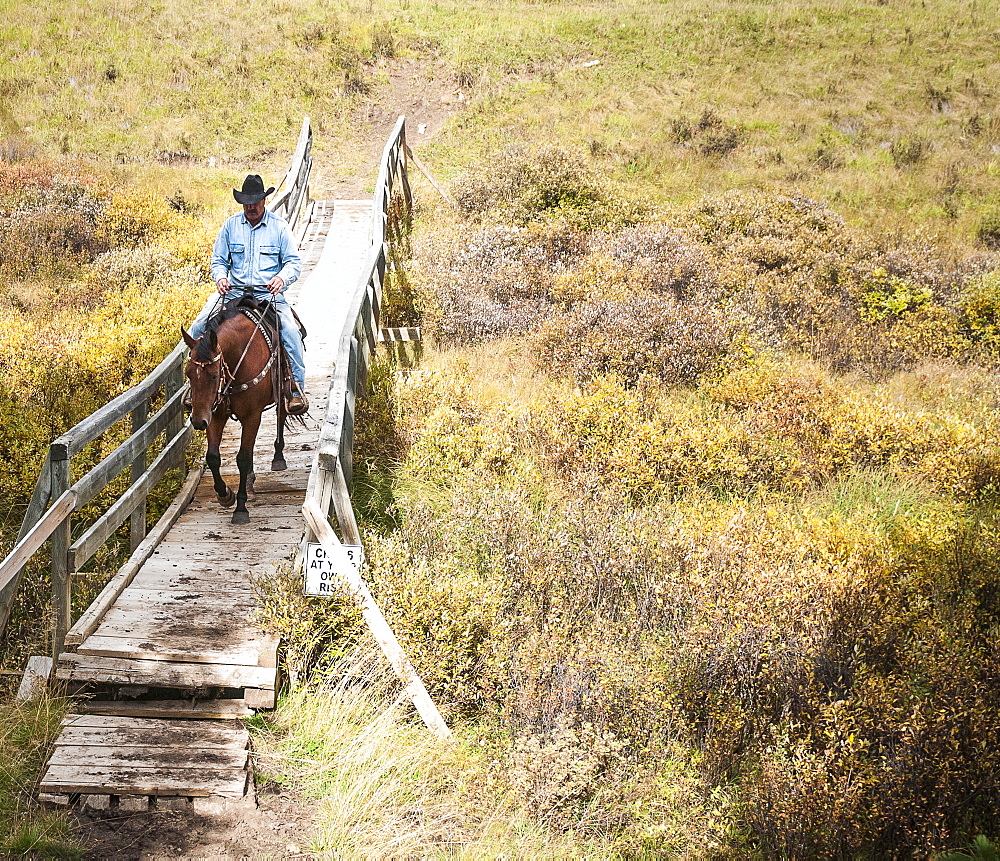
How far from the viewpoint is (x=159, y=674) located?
16.6ft

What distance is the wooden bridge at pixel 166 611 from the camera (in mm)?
4566

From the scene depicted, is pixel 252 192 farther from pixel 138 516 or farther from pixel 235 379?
pixel 138 516

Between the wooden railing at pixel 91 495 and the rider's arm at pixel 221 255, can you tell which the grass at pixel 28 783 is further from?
the rider's arm at pixel 221 255

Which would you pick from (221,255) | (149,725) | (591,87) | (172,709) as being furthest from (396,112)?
(149,725)

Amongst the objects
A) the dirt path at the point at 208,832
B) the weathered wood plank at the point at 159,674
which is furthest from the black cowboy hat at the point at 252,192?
the dirt path at the point at 208,832

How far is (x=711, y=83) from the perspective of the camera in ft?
99.2

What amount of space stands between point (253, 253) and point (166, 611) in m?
3.51

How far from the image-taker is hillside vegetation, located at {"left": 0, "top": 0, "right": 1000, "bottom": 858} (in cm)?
459

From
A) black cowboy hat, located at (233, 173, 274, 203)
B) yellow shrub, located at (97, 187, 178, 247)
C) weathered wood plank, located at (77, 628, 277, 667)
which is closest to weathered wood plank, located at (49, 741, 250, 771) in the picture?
weathered wood plank, located at (77, 628, 277, 667)

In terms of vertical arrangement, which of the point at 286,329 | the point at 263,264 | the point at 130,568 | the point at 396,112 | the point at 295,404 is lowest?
the point at 130,568

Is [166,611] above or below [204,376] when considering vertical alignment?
below

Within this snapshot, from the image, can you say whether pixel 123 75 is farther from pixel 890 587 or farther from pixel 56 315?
pixel 890 587

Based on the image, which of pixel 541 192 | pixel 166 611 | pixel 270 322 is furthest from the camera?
pixel 541 192

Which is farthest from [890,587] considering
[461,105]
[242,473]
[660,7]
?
[660,7]
